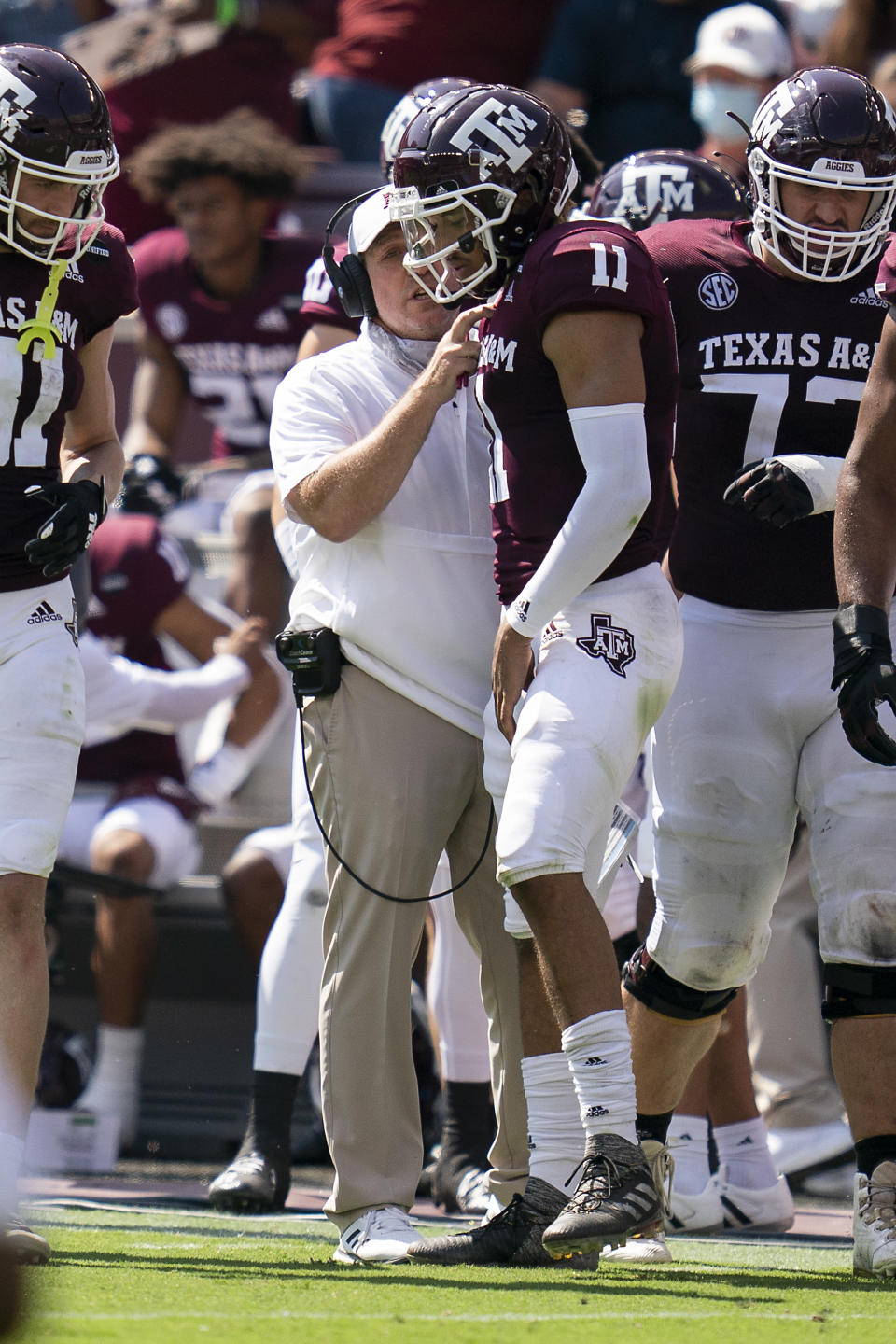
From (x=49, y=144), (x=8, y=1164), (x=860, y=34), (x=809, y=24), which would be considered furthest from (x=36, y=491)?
(x=809, y=24)

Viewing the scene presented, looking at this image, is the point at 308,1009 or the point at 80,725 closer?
→ the point at 80,725

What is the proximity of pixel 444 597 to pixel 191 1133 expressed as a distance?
109 inches

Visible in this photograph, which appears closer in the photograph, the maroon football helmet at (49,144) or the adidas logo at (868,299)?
the maroon football helmet at (49,144)

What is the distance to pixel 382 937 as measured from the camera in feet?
12.4

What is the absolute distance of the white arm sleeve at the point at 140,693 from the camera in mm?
5977

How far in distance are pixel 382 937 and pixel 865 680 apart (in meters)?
0.97

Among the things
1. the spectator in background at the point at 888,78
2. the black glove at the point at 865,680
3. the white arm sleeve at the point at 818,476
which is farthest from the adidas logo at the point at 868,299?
the spectator in background at the point at 888,78

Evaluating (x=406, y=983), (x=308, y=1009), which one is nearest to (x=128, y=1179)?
(x=308, y=1009)

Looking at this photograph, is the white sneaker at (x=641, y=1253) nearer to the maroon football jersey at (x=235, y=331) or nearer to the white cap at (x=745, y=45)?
the maroon football jersey at (x=235, y=331)

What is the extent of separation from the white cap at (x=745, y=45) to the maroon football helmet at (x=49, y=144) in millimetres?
3561

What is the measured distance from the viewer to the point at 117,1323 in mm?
2760

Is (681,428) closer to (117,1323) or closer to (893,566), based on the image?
(893,566)

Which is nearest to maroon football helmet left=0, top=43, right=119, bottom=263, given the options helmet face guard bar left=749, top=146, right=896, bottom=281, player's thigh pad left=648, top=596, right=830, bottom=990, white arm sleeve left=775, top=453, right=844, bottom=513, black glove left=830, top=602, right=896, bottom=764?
helmet face guard bar left=749, top=146, right=896, bottom=281

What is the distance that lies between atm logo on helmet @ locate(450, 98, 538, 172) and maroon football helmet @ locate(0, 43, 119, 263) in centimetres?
65
